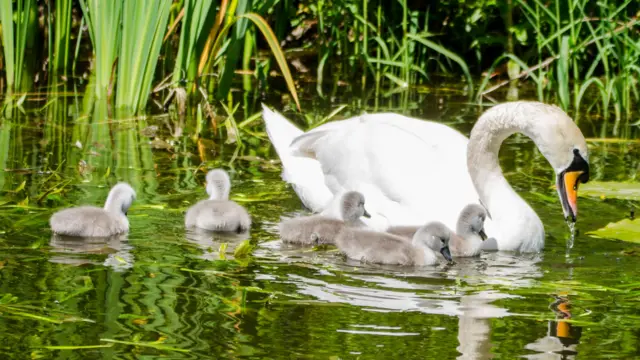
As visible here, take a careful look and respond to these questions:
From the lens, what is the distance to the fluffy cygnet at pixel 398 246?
5.50 m

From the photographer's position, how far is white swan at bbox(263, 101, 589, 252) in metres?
6.00

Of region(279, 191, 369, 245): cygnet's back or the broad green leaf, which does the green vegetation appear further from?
region(279, 191, 369, 245): cygnet's back

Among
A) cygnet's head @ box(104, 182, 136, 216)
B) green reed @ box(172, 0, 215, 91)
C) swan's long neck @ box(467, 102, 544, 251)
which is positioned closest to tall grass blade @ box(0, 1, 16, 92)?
green reed @ box(172, 0, 215, 91)

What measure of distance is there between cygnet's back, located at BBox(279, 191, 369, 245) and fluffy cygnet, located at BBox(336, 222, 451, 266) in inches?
10.1

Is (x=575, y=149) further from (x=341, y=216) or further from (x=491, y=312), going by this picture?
(x=491, y=312)

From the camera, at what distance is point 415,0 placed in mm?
12320

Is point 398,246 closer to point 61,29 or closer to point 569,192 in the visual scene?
point 569,192

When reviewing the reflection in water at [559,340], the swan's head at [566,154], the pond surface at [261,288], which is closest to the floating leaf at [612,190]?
the pond surface at [261,288]

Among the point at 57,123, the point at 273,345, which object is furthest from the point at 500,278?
the point at 57,123

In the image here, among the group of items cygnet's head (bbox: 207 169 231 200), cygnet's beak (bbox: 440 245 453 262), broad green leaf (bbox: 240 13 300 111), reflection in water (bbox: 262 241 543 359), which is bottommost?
reflection in water (bbox: 262 241 543 359)

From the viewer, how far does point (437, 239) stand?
557 centimetres

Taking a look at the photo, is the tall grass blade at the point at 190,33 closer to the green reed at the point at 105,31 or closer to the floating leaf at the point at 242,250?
the green reed at the point at 105,31

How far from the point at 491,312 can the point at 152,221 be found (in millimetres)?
2156

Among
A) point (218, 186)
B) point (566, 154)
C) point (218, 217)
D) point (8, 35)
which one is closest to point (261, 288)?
point (218, 217)
